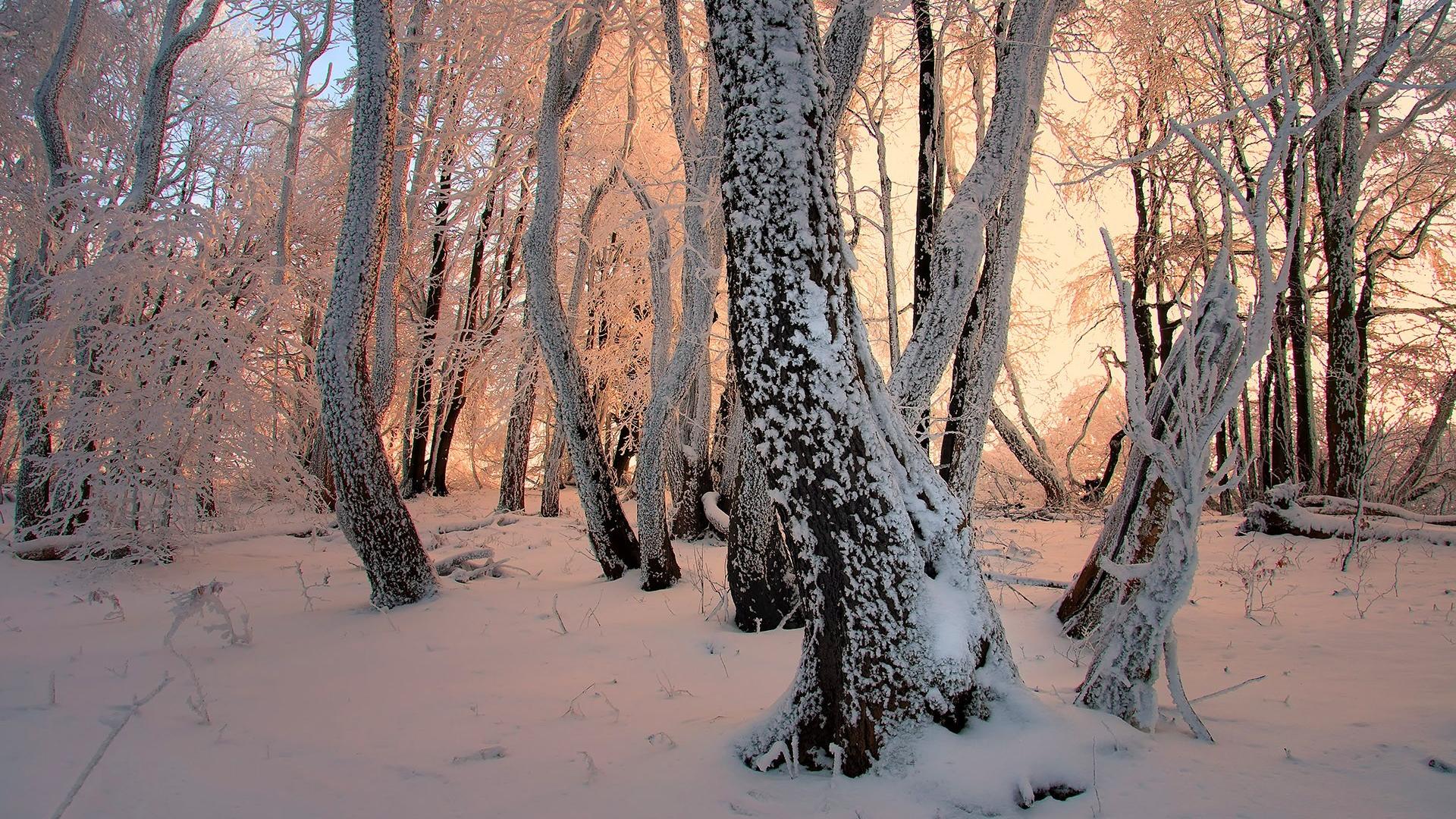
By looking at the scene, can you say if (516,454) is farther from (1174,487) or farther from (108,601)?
(1174,487)

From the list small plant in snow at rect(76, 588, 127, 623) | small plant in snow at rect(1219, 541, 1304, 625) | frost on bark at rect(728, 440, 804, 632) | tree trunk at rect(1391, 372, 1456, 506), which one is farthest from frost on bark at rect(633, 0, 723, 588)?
tree trunk at rect(1391, 372, 1456, 506)

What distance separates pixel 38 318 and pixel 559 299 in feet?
18.9

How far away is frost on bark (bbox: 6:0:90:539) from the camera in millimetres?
6906

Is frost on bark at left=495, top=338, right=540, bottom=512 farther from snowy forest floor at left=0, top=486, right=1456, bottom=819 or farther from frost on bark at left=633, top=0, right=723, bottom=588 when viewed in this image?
snowy forest floor at left=0, top=486, right=1456, bottom=819

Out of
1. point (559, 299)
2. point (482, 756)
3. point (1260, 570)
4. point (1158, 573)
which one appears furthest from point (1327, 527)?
point (482, 756)

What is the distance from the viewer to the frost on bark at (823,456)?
245cm

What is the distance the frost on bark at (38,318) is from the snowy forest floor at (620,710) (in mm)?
1593

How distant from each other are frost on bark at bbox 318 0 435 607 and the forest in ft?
0.10

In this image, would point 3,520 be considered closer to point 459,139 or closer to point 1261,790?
point 459,139

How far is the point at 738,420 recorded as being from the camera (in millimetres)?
6613

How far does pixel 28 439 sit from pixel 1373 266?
14.2 m

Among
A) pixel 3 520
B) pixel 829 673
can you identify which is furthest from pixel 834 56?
pixel 3 520

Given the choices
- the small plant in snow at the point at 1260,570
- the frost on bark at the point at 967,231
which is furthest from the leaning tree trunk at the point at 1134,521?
the frost on bark at the point at 967,231

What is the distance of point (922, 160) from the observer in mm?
5754
